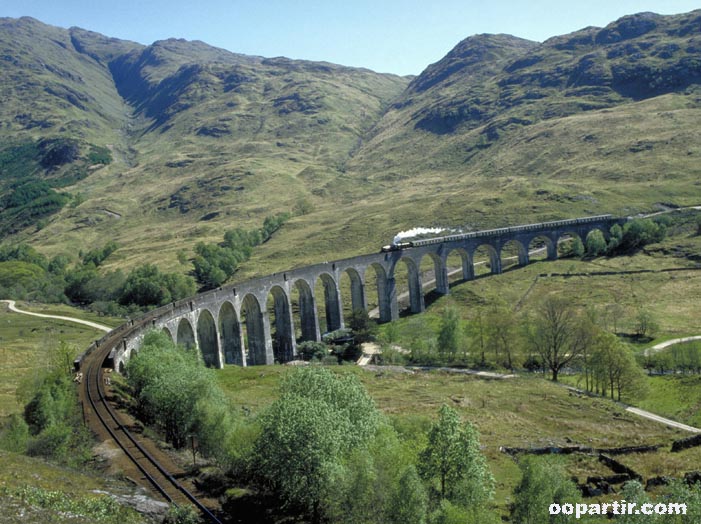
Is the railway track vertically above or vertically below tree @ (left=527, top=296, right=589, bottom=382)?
above

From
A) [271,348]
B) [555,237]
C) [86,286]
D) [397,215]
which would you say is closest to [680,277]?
[555,237]

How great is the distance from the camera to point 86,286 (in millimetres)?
122625

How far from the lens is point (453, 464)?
81.4ft

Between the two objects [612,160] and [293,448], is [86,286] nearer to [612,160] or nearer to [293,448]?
[293,448]

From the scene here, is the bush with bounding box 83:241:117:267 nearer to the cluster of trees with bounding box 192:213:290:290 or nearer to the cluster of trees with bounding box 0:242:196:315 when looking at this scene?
the cluster of trees with bounding box 0:242:196:315

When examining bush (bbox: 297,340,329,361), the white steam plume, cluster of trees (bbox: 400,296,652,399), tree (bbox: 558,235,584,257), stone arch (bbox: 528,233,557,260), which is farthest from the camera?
the white steam plume

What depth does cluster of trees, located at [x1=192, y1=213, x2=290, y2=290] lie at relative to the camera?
127 m

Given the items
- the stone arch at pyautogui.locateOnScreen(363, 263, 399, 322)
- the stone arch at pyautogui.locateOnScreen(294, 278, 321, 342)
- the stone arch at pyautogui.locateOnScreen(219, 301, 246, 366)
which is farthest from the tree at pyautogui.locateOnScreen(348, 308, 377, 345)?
the stone arch at pyautogui.locateOnScreen(219, 301, 246, 366)

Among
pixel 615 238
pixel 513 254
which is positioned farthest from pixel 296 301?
pixel 615 238

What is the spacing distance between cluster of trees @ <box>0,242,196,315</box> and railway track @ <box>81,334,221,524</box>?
7054 centimetres

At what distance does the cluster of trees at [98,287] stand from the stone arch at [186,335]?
5038cm

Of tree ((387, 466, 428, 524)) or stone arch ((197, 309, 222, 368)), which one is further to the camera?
stone arch ((197, 309, 222, 368))

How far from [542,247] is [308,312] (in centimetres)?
6449

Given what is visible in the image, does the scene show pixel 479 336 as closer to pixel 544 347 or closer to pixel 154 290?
pixel 544 347
